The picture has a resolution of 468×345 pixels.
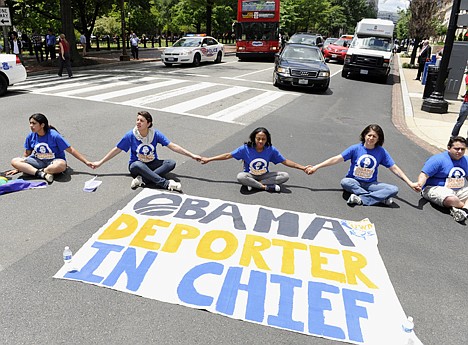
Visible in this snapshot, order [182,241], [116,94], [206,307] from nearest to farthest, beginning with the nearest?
[206,307], [182,241], [116,94]

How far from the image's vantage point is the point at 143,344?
298 centimetres

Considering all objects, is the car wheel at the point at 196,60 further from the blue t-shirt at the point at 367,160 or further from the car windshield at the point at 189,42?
the blue t-shirt at the point at 367,160

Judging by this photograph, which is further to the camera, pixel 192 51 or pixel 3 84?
pixel 192 51

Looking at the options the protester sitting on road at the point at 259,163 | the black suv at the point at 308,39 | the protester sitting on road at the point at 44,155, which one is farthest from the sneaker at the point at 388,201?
the black suv at the point at 308,39

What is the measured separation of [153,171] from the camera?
6039 mm

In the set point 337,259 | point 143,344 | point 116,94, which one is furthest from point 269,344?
point 116,94

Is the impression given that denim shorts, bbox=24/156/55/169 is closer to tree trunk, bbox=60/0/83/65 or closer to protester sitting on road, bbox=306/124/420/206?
→ protester sitting on road, bbox=306/124/420/206

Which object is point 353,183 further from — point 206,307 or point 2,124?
point 2,124

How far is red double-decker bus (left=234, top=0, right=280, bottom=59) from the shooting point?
27.0 metres

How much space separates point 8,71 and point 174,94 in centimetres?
536

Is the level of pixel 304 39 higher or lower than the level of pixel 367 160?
higher

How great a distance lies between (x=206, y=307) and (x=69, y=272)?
1407 millimetres

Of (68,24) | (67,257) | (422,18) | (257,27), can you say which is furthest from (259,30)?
(67,257)

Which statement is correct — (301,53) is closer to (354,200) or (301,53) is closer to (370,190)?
(370,190)
